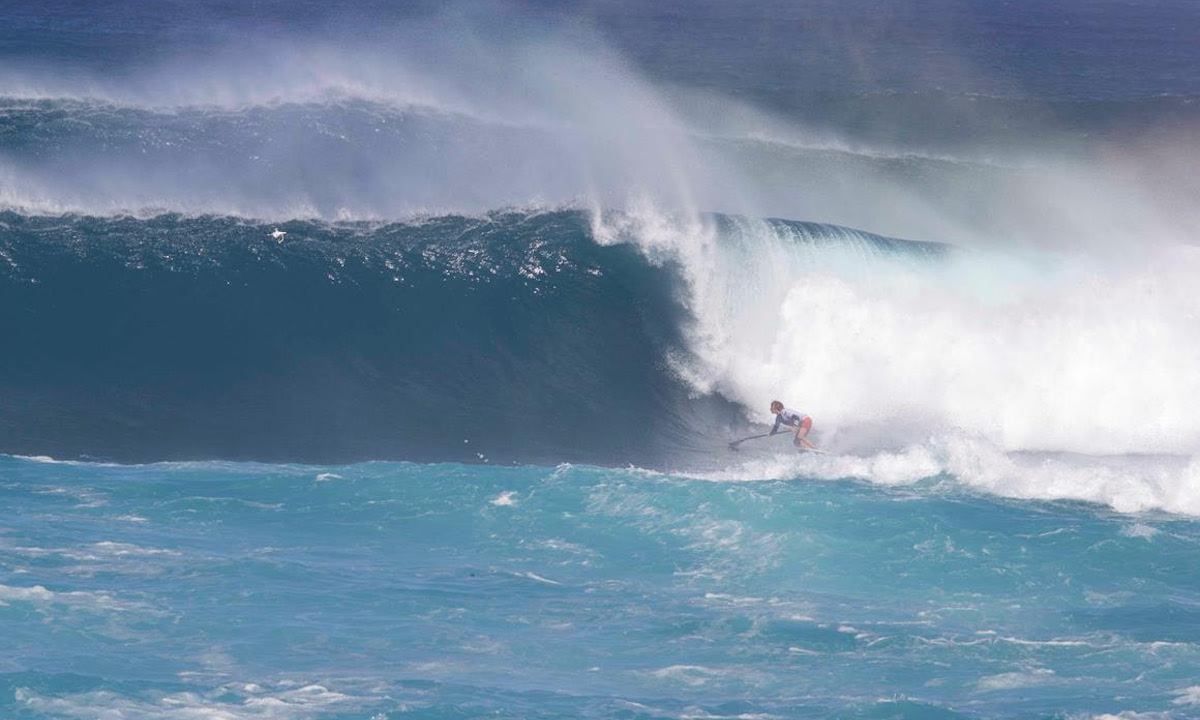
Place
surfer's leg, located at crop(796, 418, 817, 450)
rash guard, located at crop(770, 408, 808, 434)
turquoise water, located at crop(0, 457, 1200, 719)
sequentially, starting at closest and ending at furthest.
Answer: turquoise water, located at crop(0, 457, 1200, 719), surfer's leg, located at crop(796, 418, 817, 450), rash guard, located at crop(770, 408, 808, 434)

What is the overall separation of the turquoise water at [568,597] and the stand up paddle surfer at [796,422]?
4.59 ft

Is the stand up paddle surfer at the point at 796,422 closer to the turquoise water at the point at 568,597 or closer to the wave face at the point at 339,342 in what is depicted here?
the turquoise water at the point at 568,597

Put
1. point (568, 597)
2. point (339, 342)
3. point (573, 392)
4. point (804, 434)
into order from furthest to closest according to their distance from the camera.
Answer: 1. point (339, 342)
2. point (573, 392)
3. point (804, 434)
4. point (568, 597)

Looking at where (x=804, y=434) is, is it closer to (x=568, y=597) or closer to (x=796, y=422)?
(x=796, y=422)

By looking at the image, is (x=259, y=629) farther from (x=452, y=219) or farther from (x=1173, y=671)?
(x=452, y=219)

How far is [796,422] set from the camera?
18.8 metres

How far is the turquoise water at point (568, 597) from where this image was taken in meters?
11.6

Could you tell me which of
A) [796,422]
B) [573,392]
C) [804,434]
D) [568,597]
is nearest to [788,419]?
[796,422]

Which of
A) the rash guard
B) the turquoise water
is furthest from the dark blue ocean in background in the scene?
the rash guard

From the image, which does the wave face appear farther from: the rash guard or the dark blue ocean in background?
the rash guard

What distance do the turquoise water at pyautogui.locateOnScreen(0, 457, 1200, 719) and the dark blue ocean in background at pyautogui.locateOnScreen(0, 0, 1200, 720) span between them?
6cm

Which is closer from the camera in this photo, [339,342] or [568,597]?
[568,597]

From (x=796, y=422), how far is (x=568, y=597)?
242 inches

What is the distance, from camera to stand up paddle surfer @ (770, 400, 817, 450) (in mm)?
18594
